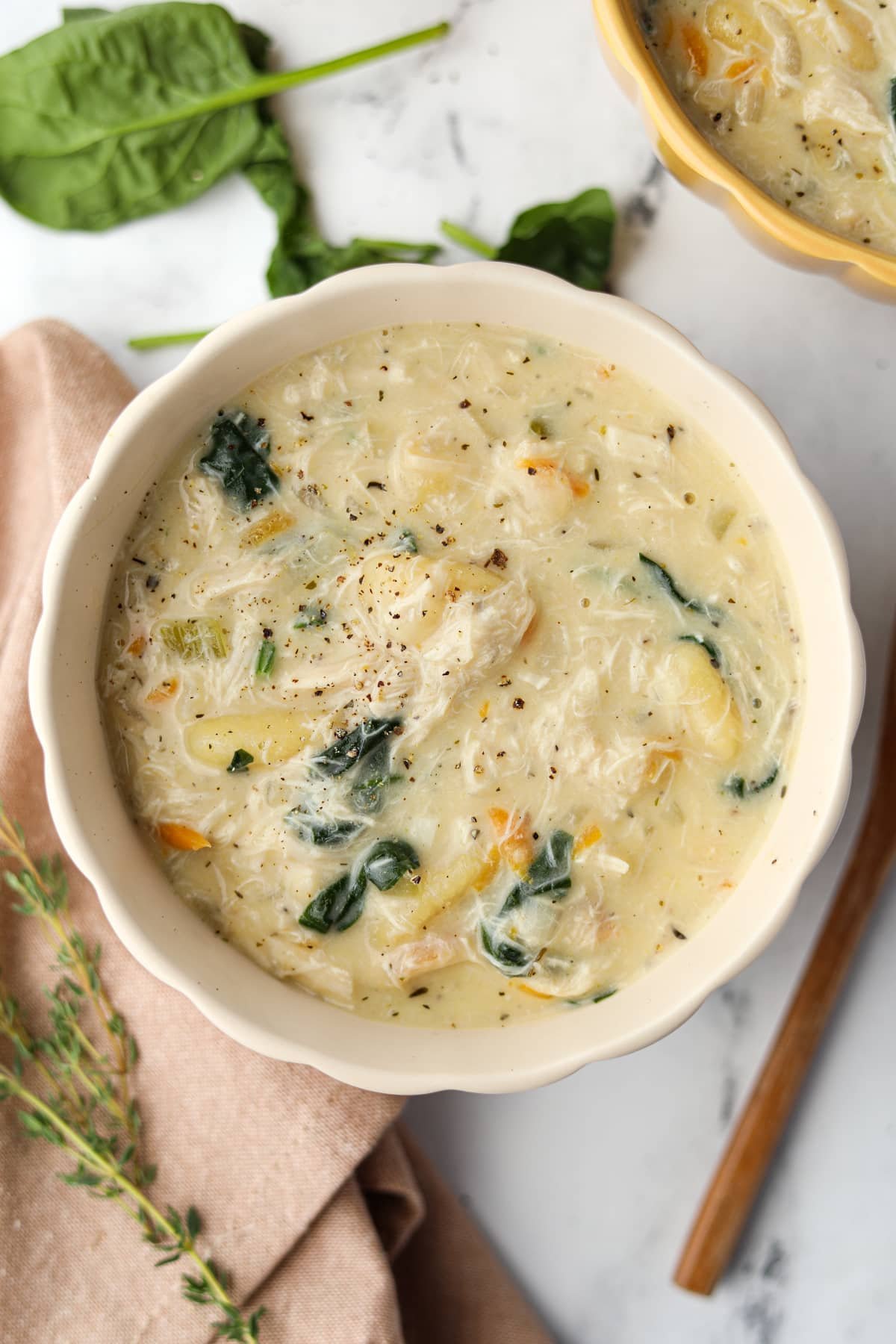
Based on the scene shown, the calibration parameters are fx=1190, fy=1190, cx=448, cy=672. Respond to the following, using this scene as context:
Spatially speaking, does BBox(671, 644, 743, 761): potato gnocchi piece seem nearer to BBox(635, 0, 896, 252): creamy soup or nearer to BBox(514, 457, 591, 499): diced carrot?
BBox(514, 457, 591, 499): diced carrot

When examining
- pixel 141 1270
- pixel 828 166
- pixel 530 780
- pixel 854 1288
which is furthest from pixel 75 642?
pixel 854 1288

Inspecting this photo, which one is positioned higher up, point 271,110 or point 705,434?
point 271,110

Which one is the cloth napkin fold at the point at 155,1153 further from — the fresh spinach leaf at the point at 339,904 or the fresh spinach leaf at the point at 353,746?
the fresh spinach leaf at the point at 353,746

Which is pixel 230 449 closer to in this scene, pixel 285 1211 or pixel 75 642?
pixel 75 642

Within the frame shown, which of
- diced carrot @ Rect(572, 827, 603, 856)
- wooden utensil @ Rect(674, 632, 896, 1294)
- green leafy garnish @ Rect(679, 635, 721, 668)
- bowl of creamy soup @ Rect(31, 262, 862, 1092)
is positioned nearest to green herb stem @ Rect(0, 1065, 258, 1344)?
bowl of creamy soup @ Rect(31, 262, 862, 1092)

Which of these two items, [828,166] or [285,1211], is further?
[285,1211]

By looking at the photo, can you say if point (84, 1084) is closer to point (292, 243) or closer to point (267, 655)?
point (267, 655)
